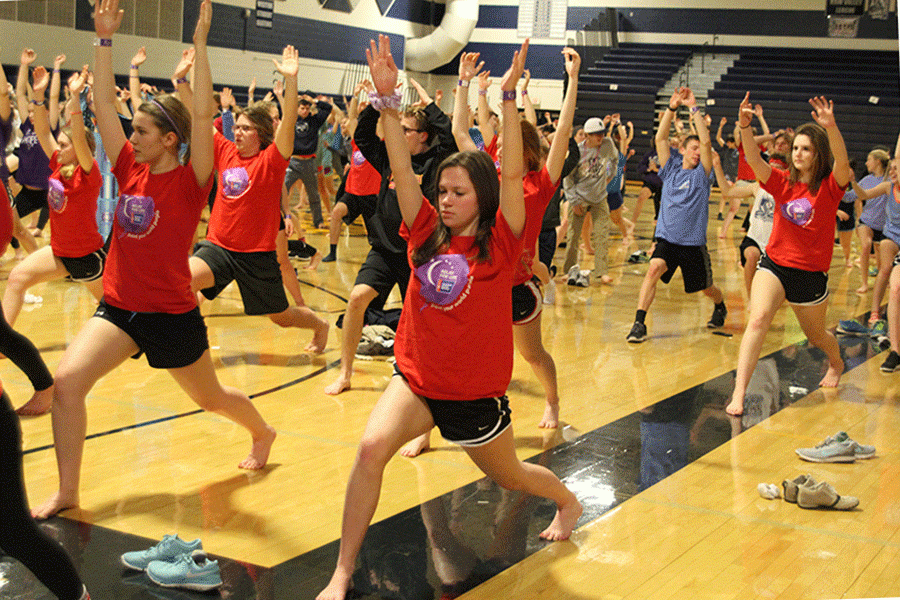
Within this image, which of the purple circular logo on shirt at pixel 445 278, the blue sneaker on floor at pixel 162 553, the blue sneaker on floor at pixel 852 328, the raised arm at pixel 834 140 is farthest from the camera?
the blue sneaker on floor at pixel 852 328

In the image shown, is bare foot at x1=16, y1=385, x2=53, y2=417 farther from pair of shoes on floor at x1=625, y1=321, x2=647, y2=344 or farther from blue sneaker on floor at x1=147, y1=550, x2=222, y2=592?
pair of shoes on floor at x1=625, y1=321, x2=647, y2=344

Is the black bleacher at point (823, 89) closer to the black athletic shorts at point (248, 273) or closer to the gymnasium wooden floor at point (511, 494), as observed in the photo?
the gymnasium wooden floor at point (511, 494)

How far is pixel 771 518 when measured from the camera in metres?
4.26

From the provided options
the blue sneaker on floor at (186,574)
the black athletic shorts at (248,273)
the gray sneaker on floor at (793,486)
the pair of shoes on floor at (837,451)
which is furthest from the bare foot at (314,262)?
the blue sneaker on floor at (186,574)

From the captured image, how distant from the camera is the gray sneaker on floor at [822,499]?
440cm

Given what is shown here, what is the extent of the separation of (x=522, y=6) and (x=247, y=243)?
26.7 m

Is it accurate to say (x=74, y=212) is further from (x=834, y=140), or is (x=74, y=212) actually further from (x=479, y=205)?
(x=834, y=140)

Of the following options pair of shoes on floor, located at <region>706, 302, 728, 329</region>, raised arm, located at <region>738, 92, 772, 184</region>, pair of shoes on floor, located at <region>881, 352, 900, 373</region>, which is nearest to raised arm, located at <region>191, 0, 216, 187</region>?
raised arm, located at <region>738, 92, 772, 184</region>

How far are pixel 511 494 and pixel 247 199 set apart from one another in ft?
8.65

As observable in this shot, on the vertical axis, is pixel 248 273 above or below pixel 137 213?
below

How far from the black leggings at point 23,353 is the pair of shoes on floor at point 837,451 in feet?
13.4

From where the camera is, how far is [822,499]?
441cm

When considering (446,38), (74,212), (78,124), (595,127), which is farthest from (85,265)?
(446,38)

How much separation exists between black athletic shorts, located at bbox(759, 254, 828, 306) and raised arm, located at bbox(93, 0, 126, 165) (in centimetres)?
412
